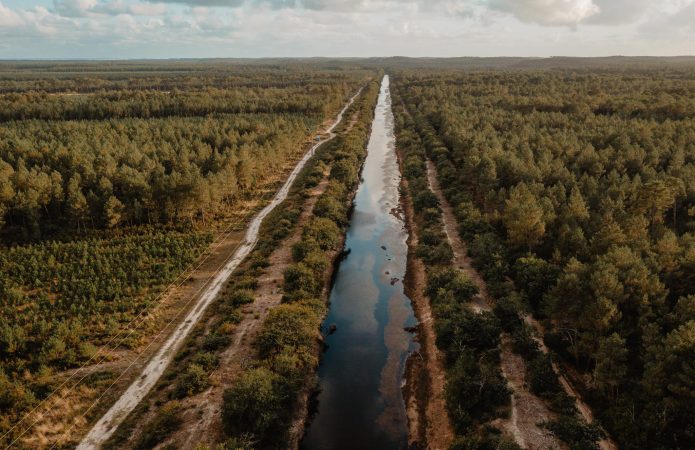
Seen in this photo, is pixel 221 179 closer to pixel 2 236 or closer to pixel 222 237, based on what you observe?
pixel 222 237

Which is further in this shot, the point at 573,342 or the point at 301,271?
the point at 301,271

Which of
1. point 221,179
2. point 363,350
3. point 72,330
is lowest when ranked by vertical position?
point 363,350

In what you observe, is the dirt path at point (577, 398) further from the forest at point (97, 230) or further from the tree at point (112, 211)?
the tree at point (112, 211)

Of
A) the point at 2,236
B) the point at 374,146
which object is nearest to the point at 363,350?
the point at 2,236

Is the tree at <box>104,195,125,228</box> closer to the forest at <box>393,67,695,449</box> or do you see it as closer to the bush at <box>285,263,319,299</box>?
the bush at <box>285,263,319,299</box>

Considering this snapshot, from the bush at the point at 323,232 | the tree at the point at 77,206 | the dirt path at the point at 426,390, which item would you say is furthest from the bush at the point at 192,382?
the tree at the point at 77,206

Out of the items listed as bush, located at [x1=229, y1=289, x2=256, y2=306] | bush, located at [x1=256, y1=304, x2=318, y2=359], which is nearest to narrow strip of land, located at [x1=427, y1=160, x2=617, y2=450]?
bush, located at [x1=256, y1=304, x2=318, y2=359]
